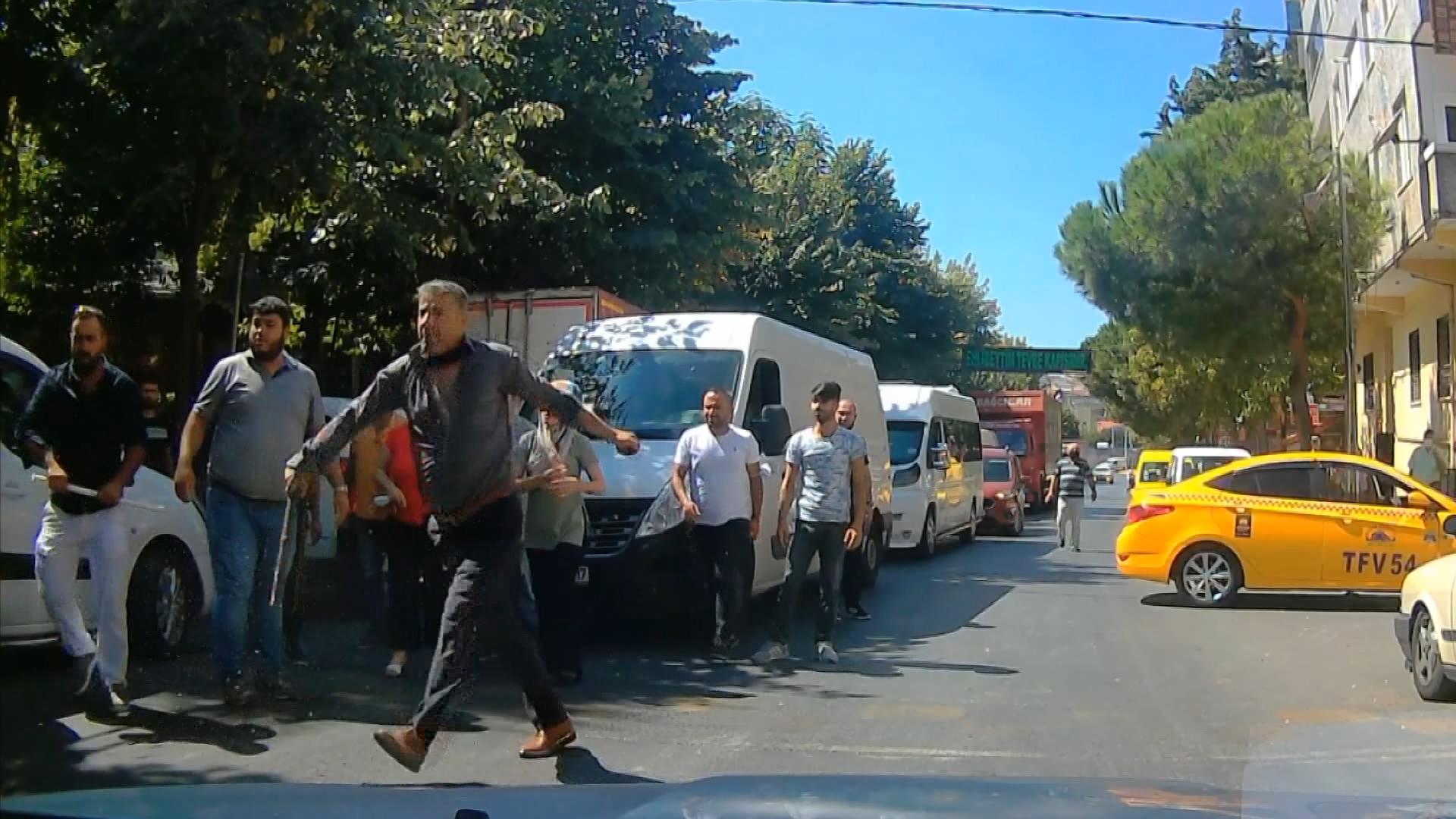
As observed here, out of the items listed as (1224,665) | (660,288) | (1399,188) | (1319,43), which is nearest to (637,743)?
(1224,665)

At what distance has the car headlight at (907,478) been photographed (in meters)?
17.1

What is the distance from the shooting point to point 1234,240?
26656 millimetres

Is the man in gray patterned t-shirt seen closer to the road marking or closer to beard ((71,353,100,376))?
the road marking

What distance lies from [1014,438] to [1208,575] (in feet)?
67.8

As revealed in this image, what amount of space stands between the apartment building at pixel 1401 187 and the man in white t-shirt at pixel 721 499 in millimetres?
11588

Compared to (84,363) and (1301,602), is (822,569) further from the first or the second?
(1301,602)

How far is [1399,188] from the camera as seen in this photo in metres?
21.3

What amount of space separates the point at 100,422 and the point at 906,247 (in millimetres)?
28679

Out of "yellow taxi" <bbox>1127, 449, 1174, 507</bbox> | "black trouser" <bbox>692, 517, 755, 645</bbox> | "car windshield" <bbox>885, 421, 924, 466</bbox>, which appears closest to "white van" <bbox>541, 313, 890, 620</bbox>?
"black trouser" <bbox>692, 517, 755, 645</bbox>

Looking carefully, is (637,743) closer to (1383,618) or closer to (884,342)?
(1383,618)

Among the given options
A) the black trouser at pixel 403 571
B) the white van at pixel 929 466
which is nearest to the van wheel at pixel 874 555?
the white van at pixel 929 466

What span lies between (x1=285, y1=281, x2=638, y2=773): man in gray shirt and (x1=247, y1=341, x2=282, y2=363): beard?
1.27 m

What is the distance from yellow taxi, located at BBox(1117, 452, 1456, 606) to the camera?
39.5ft

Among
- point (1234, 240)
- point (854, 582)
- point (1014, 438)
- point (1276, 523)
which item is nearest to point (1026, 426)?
point (1014, 438)
